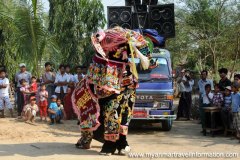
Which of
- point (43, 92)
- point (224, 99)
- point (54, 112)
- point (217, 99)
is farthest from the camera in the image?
point (43, 92)

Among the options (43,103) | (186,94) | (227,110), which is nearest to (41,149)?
(227,110)

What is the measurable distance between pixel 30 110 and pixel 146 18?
15.5 feet

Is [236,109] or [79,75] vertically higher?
[79,75]

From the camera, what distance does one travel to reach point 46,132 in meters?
10.6

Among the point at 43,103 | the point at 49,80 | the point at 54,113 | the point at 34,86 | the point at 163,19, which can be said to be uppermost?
the point at 163,19

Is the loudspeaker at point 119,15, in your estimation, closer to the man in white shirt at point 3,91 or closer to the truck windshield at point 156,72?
the truck windshield at point 156,72

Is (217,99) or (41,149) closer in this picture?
(41,149)

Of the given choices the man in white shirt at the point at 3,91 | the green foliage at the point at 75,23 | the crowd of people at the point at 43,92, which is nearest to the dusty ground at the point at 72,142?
the crowd of people at the point at 43,92

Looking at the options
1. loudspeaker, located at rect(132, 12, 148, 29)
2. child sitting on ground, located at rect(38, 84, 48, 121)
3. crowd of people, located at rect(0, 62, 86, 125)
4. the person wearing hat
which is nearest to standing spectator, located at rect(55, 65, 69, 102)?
crowd of people, located at rect(0, 62, 86, 125)

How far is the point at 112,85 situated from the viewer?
7324mm

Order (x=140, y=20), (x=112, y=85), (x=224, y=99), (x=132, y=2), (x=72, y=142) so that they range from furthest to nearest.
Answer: (x=132, y=2) → (x=140, y=20) → (x=224, y=99) → (x=72, y=142) → (x=112, y=85)

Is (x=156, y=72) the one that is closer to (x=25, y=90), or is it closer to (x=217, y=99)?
(x=217, y=99)

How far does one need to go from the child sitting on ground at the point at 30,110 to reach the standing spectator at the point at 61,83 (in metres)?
1.09

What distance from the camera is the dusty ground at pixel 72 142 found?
7672 millimetres
